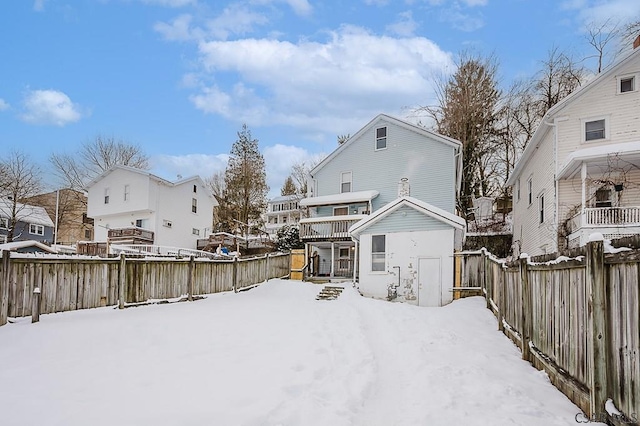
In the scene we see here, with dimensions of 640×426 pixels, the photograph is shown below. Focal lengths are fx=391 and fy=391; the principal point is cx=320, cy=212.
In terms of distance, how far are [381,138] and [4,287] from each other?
1933cm

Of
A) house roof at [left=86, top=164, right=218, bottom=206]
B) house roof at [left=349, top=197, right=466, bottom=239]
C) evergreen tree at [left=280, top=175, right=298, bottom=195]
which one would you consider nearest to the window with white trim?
house roof at [left=349, top=197, right=466, bottom=239]

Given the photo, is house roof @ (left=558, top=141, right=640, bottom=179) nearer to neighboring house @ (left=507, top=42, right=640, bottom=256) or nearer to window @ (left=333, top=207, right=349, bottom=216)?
neighboring house @ (left=507, top=42, right=640, bottom=256)

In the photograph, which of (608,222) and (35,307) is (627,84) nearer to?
Result: (608,222)

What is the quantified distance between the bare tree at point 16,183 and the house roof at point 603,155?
3701 cm

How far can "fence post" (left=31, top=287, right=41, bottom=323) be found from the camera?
7898 millimetres

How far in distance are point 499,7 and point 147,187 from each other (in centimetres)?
2399

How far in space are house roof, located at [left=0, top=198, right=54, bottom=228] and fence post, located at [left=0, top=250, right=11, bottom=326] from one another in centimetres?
3116

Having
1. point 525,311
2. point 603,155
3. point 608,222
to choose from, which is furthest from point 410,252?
point 525,311

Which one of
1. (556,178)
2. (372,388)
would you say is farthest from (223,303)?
(556,178)

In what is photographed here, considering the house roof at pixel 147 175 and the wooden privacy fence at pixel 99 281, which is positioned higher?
the house roof at pixel 147 175

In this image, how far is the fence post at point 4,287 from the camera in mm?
7469

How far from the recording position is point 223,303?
12086 millimetres

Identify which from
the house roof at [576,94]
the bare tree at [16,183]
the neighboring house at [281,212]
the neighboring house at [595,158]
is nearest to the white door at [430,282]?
the neighboring house at [595,158]

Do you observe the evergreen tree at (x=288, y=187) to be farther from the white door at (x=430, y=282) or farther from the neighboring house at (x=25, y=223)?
the white door at (x=430, y=282)
